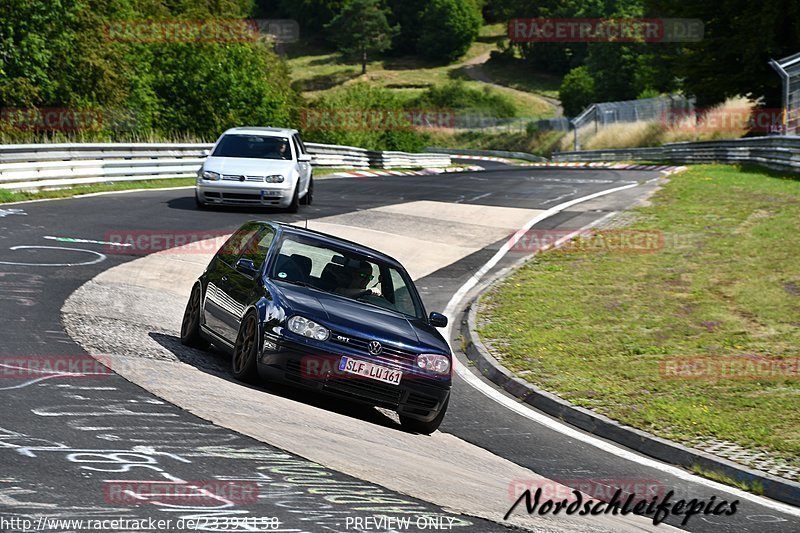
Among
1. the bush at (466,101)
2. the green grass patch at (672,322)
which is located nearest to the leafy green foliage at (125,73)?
the green grass patch at (672,322)

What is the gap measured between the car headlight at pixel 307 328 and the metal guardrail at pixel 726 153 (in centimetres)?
2665

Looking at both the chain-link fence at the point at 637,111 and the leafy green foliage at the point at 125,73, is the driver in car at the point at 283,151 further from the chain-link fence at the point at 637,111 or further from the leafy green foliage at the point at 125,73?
the chain-link fence at the point at 637,111

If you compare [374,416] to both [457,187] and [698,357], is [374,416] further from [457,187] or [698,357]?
[457,187]

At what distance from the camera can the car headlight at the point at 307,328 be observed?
29.1ft

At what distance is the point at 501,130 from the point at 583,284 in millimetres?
88147

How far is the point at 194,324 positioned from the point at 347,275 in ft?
5.91

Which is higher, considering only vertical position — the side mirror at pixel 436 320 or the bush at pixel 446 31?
the bush at pixel 446 31

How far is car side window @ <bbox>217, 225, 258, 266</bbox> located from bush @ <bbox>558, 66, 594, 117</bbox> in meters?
100

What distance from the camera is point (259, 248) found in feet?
34.1

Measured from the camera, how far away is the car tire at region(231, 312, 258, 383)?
907 cm

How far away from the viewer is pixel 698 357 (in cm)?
1261

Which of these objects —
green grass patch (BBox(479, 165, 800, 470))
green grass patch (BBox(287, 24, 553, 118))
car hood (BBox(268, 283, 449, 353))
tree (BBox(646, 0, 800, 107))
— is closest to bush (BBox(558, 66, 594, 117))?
green grass patch (BBox(287, 24, 553, 118))

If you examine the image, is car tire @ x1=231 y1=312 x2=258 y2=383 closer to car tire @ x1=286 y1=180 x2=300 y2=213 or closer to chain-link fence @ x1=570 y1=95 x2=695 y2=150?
car tire @ x1=286 y1=180 x2=300 y2=213

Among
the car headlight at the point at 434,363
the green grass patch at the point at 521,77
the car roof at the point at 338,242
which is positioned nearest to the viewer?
the car headlight at the point at 434,363
